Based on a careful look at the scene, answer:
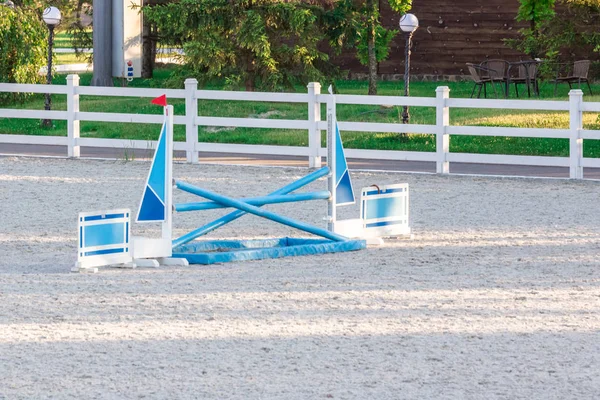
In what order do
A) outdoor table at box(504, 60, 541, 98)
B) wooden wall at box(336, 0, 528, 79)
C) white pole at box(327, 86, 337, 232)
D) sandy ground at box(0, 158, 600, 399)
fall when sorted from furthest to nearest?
wooden wall at box(336, 0, 528, 79) < outdoor table at box(504, 60, 541, 98) < white pole at box(327, 86, 337, 232) < sandy ground at box(0, 158, 600, 399)

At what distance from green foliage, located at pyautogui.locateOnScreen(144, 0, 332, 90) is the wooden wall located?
8.62 m

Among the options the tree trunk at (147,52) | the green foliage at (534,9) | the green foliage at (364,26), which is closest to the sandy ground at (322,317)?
the green foliage at (364,26)

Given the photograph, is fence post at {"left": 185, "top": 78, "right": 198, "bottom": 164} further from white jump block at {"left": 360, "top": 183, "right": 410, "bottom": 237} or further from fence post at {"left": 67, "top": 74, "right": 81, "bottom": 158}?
white jump block at {"left": 360, "top": 183, "right": 410, "bottom": 237}

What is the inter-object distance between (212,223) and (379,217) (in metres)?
1.80

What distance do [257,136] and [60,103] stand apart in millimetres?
8941

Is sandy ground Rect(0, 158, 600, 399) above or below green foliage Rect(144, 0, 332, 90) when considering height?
below

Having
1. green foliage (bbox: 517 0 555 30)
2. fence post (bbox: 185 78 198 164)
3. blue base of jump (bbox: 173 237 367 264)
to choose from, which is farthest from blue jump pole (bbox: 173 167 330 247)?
green foliage (bbox: 517 0 555 30)

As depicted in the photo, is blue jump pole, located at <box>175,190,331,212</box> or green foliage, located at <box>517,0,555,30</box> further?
green foliage, located at <box>517,0,555,30</box>

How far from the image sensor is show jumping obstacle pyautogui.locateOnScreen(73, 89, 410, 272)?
33.3ft

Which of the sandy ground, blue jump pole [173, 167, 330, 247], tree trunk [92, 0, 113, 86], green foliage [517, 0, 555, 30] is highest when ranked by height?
green foliage [517, 0, 555, 30]

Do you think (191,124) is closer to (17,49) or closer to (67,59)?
(17,49)

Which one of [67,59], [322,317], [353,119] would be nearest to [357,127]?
[353,119]

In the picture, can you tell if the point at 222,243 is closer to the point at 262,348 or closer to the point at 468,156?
the point at 262,348

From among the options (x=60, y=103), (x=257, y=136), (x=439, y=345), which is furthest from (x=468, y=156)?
(x=60, y=103)
